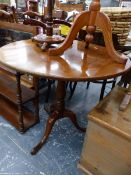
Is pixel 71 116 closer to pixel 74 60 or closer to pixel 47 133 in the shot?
pixel 47 133

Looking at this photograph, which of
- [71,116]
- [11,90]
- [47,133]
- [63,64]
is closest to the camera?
[63,64]

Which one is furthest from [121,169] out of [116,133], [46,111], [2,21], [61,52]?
[2,21]

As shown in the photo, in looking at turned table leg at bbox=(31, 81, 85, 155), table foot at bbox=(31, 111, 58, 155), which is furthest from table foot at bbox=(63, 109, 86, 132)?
table foot at bbox=(31, 111, 58, 155)

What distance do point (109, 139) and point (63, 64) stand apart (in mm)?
477

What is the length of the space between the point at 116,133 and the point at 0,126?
1.07 meters

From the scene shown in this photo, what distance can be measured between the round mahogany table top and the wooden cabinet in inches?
10.4

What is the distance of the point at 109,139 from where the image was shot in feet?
3.01

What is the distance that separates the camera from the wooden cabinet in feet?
2.85

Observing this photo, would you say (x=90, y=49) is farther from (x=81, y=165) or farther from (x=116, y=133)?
(x=81, y=165)

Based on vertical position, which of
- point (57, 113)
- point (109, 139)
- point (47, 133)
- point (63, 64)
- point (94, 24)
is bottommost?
point (47, 133)

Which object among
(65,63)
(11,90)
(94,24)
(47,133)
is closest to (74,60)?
(65,63)

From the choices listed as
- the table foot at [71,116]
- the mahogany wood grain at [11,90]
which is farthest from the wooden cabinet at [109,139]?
the mahogany wood grain at [11,90]

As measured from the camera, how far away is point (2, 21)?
1.72 meters

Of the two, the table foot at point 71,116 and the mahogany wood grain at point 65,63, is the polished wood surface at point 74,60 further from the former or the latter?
the table foot at point 71,116
